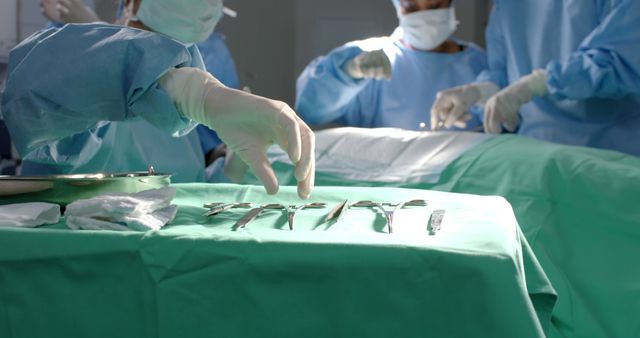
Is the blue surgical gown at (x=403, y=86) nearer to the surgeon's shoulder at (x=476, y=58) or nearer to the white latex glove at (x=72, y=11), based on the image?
the surgeon's shoulder at (x=476, y=58)

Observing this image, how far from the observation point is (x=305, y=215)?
112 cm

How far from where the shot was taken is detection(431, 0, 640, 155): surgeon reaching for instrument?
2.00 m

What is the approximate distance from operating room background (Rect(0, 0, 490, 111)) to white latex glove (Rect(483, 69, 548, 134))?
163cm

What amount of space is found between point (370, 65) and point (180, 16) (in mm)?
870

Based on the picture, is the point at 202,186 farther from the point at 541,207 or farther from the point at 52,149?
the point at 541,207

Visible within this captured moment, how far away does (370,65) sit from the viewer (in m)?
2.71

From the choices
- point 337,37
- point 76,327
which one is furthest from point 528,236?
point 337,37

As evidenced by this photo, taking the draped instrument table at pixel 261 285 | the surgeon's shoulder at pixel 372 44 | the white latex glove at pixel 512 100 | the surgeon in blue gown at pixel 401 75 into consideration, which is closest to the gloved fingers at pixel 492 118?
the white latex glove at pixel 512 100

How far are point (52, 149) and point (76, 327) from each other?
90 centimetres

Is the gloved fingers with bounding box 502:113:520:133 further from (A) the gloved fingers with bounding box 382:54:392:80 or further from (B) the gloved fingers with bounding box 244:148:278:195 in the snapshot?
(B) the gloved fingers with bounding box 244:148:278:195

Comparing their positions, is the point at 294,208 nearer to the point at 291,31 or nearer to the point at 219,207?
the point at 219,207

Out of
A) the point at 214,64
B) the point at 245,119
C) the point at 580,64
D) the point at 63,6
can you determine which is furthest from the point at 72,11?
the point at 580,64

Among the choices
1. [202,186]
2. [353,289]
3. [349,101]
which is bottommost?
[349,101]

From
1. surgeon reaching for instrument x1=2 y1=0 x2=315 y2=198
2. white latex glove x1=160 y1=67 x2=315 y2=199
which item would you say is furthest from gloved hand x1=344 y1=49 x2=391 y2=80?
white latex glove x1=160 y1=67 x2=315 y2=199
